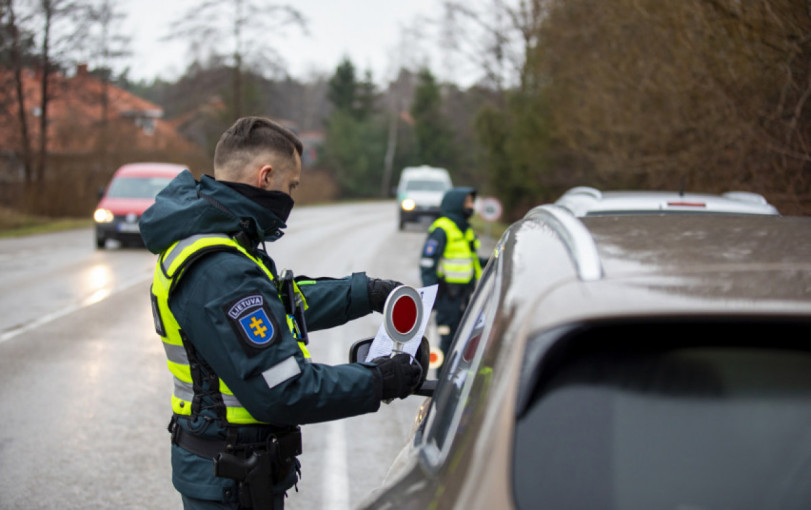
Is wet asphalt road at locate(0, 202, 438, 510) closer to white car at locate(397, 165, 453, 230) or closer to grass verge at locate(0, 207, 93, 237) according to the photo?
grass verge at locate(0, 207, 93, 237)

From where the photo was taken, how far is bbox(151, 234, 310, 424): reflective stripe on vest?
2357 mm

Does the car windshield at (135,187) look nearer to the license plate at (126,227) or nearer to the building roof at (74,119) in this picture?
the license plate at (126,227)

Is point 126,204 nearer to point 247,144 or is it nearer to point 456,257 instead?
point 456,257

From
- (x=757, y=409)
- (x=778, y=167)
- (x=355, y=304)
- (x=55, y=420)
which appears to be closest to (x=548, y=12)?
(x=778, y=167)

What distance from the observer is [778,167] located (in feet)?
29.2

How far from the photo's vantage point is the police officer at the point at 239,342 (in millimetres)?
2262

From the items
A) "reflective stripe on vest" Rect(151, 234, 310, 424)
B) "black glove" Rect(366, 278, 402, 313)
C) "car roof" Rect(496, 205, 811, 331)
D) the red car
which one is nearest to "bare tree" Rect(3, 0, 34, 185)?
the red car

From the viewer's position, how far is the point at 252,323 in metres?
2.25

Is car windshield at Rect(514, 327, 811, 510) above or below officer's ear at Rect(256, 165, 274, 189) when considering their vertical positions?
below

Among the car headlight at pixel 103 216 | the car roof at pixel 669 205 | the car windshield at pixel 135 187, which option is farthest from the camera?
the car windshield at pixel 135 187

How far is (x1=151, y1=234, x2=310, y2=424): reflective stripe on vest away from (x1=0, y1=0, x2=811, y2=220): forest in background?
2451 mm

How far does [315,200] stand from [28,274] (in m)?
42.9

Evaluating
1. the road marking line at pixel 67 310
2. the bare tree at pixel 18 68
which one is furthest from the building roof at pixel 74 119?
Result: the road marking line at pixel 67 310

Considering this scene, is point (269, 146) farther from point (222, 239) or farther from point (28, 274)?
point (28, 274)
